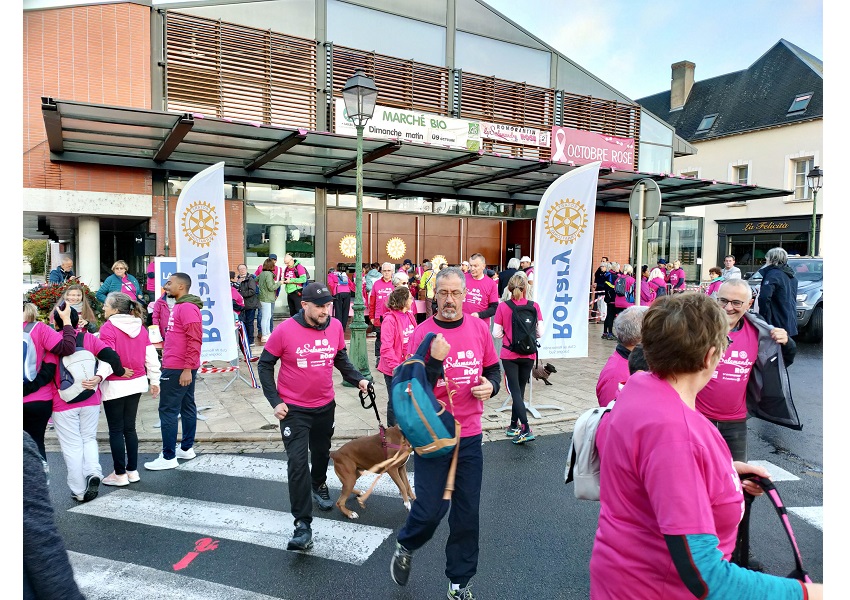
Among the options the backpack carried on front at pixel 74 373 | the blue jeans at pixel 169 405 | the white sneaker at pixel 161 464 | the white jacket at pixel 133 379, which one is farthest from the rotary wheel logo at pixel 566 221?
the backpack carried on front at pixel 74 373

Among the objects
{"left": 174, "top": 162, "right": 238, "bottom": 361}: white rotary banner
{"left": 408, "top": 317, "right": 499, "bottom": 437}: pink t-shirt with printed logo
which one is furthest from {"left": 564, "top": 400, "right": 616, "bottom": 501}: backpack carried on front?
{"left": 174, "top": 162, "right": 238, "bottom": 361}: white rotary banner

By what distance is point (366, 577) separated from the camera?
3799mm

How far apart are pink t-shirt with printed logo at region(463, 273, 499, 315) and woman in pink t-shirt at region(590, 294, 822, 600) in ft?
25.2

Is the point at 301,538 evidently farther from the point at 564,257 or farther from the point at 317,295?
the point at 564,257

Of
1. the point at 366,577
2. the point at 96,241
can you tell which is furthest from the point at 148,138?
the point at 366,577

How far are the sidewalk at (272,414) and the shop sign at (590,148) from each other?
11554 millimetres

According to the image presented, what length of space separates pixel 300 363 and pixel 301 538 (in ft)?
4.31

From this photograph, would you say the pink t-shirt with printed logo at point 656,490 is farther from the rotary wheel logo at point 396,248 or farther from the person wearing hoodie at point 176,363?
the rotary wheel logo at point 396,248

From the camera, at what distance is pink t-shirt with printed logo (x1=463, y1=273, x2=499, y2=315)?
31.9 ft

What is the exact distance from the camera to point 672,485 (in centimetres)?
161

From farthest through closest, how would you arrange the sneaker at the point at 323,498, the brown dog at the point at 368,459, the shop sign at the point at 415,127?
1. the shop sign at the point at 415,127
2. the sneaker at the point at 323,498
3. the brown dog at the point at 368,459

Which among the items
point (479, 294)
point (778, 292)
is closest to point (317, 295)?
point (479, 294)

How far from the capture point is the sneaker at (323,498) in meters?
4.98

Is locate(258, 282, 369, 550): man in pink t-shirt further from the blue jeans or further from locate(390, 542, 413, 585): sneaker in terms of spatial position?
the blue jeans
